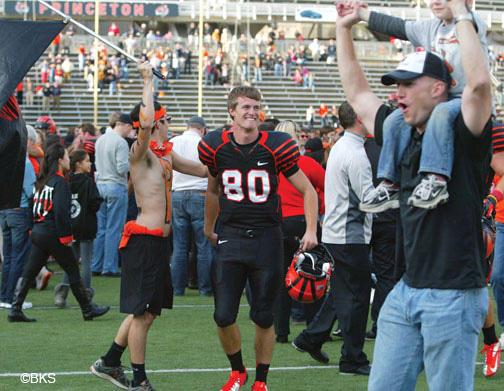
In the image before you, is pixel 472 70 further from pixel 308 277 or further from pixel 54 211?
pixel 54 211

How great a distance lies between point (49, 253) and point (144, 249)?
2825 mm

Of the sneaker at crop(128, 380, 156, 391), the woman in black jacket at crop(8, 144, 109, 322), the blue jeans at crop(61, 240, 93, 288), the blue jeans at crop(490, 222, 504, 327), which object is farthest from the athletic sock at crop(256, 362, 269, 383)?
the blue jeans at crop(61, 240, 93, 288)

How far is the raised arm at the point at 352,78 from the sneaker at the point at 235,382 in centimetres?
246

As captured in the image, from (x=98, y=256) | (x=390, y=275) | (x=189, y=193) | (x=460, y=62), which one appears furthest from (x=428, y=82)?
(x=98, y=256)

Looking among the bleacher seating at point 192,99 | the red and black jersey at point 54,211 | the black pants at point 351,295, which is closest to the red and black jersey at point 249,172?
the black pants at point 351,295

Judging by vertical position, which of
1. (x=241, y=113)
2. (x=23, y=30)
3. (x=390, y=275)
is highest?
(x=23, y=30)

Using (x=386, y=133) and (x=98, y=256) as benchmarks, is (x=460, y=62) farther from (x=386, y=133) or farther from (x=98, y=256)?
(x=98, y=256)

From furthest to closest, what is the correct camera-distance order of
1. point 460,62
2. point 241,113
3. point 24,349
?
point 24,349 < point 241,113 < point 460,62

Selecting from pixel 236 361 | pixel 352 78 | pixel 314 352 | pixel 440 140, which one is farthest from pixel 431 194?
pixel 314 352

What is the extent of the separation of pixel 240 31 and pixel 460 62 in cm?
5060

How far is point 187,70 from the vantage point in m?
41.5

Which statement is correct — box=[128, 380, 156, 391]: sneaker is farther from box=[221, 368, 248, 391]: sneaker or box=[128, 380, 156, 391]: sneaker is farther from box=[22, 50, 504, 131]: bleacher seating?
box=[22, 50, 504, 131]: bleacher seating

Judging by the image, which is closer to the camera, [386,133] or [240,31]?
[386,133]

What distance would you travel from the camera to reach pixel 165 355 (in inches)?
277
